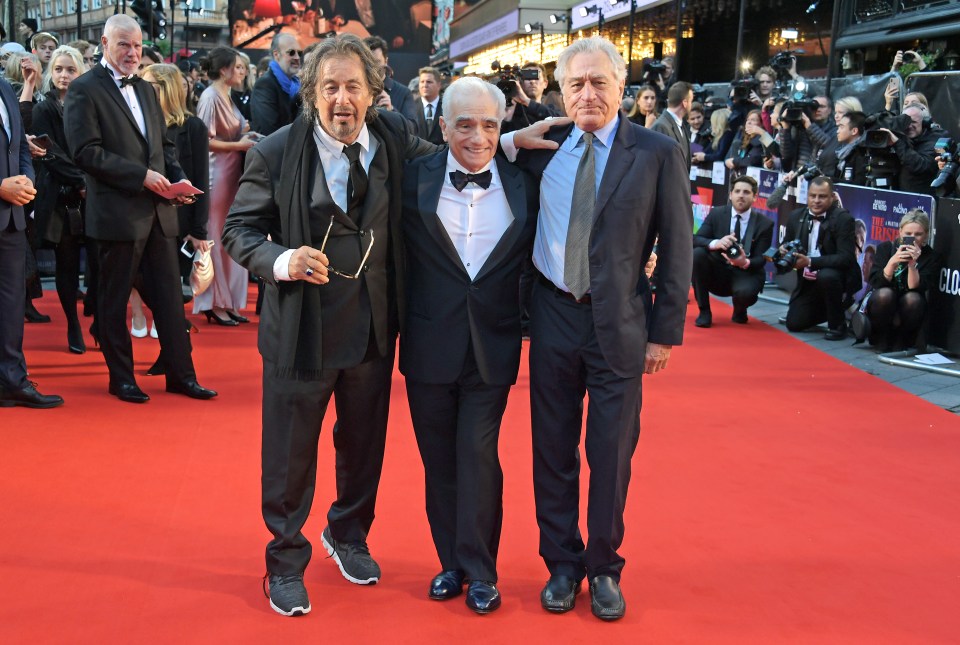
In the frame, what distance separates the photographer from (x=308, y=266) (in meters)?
2.83

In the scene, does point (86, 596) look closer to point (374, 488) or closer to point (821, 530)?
point (374, 488)

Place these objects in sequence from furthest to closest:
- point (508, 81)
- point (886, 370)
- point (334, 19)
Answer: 1. point (334, 19)
2. point (886, 370)
3. point (508, 81)

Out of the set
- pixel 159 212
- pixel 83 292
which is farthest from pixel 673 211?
pixel 83 292

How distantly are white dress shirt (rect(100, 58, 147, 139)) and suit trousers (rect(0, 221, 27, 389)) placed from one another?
2.51 feet

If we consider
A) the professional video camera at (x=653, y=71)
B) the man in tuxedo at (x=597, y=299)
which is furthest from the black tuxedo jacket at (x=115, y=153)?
the professional video camera at (x=653, y=71)

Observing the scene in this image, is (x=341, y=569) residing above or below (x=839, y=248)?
below

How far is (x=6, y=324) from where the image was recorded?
16.9ft

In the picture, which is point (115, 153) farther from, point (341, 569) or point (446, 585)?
point (446, 585)

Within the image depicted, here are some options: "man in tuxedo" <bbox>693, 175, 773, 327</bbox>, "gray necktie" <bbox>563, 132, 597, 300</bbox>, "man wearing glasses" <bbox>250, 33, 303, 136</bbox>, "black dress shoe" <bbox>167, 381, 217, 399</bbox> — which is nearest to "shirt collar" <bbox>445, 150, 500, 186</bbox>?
"gray necktie" <bbox>563, 132, 597, 300</bbox>

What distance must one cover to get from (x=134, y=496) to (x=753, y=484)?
250cm

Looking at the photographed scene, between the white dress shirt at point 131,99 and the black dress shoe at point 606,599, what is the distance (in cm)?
334

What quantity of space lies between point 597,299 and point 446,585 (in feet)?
3.28

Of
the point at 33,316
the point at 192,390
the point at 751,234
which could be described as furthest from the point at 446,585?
the point at 751,234

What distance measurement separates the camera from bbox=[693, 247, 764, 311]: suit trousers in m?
8.27
